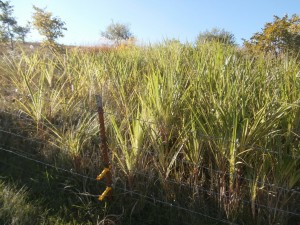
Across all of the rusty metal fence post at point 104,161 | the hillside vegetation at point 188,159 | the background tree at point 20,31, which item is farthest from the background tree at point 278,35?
the background tree at point 20,31

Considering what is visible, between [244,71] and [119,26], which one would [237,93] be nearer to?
[244,71]

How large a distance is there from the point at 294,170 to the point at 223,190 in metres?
0.56

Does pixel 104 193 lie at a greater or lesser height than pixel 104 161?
lesser

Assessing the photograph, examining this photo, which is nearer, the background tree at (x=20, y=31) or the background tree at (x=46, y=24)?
the background tree at (x=46, y=24)

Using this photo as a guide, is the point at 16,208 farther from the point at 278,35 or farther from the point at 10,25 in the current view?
the point at 10,25

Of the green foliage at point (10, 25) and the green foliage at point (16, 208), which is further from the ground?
the green foliage at point (10, 25)

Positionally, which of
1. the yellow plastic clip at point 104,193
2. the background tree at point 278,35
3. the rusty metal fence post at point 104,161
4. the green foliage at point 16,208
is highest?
the background tree at point 278,35

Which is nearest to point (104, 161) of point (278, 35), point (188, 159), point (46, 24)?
point (188, 159)

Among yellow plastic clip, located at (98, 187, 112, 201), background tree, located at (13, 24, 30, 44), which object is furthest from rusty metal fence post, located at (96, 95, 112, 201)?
background tree, located at (13, 24, 30, 44)

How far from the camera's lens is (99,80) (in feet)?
14.3

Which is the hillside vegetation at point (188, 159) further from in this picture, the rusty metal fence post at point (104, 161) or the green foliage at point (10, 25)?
the green foliage at point (10, 25)

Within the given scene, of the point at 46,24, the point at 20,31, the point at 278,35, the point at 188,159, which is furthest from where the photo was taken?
the point at 20,31

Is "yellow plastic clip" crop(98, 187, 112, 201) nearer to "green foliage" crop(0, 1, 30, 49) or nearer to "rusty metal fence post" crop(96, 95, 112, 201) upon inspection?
"rusty metal fence post" crop(96, 95, 112, 201)

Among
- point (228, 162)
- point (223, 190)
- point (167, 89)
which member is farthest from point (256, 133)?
point (167, 89)
